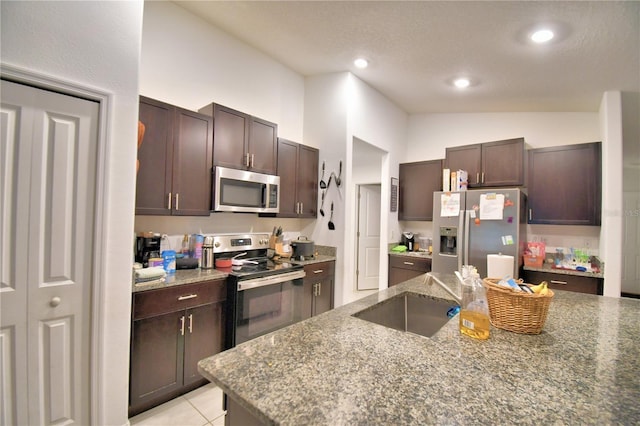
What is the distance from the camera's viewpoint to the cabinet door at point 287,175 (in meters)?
3.07

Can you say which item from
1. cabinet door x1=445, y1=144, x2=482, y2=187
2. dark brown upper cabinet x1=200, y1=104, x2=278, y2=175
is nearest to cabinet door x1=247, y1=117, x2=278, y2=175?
dark brown upper cabinet x1=200, y1=104, x2=278, y2=175

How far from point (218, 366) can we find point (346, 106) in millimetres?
→ 2998

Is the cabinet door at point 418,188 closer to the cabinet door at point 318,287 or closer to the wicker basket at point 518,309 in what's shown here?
the cabinet door at point 318,287

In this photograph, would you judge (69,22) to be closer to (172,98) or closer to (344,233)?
(172,98)

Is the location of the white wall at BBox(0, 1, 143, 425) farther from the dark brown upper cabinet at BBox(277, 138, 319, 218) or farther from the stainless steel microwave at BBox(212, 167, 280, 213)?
the dark brown upper cabinet at BBox(277, 138, 319, 218)

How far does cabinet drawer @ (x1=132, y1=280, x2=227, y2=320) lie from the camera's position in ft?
5.92

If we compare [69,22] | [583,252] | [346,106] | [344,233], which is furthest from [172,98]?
[583,252]

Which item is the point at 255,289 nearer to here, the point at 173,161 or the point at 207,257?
the point at 207,257

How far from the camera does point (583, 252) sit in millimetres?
3160

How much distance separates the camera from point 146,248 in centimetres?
215

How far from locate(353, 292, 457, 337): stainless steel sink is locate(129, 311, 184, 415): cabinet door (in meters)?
1.41

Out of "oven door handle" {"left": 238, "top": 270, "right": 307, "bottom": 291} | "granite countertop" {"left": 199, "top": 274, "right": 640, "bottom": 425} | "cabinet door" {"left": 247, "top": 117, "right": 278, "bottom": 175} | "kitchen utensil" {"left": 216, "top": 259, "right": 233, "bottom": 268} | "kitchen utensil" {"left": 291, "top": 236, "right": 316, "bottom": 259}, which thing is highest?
"cabinet door" {"left": 247, "top": 117, "right": 278, "bottom": 175}

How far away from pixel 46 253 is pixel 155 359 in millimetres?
924

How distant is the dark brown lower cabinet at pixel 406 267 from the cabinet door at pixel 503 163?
127cm
